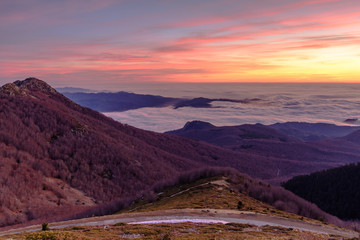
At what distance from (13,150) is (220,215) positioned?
2099 inches

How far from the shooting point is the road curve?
1125 inches

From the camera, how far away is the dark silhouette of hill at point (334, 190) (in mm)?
64062

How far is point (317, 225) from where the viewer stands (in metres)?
31.2

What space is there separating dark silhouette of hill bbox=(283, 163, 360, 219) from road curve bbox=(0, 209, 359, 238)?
124ft

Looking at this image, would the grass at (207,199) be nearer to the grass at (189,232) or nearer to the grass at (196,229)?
the grass at (196,229)

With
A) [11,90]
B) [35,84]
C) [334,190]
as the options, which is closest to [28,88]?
[35,84]

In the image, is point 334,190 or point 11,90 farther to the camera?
point 11,90

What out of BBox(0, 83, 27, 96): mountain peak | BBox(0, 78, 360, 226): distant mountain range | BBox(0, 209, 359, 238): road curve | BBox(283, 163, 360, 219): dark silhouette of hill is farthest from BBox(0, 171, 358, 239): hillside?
BBox(0, 83, 27, 96): mountain peak

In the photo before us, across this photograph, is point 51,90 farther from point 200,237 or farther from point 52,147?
point 200,237

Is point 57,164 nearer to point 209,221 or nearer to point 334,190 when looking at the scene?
point 209,221

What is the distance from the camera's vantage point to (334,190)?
7594 centimetres

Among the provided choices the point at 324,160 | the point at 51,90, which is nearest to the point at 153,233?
the point at 51,90

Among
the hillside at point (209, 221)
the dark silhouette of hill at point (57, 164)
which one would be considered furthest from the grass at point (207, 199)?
the dark silhouette of hill at point (57, 164)

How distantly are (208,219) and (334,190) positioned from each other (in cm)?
6148
